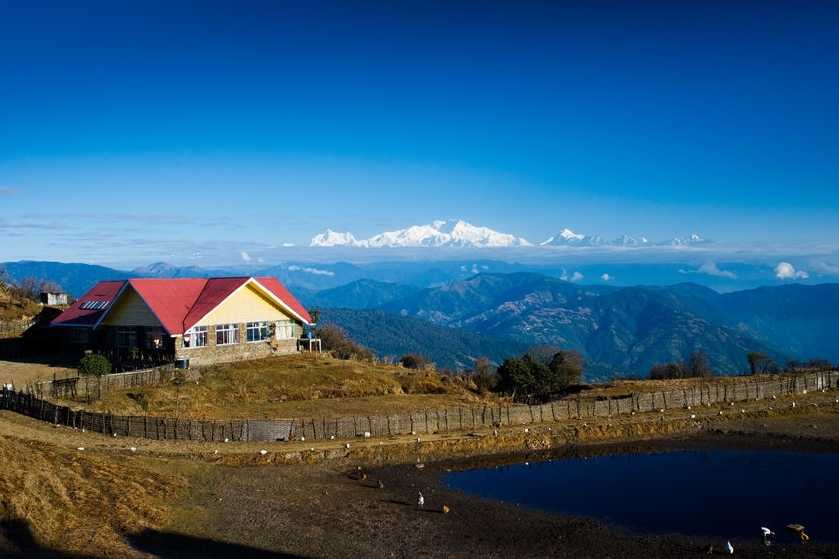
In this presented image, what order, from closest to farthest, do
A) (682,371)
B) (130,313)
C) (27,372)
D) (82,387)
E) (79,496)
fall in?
(79,496) < (82,387) < (27,372) < (130,313) < (682,371)

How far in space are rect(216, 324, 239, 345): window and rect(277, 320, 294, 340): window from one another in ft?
15.9

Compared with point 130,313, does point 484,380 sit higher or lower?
lower

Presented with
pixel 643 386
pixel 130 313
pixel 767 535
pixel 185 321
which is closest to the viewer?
pixel 767 535

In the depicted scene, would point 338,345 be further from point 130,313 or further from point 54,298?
point 54,298

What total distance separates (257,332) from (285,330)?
3330 millimetres

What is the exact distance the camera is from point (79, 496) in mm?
28625

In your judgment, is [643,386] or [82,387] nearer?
[82,387]

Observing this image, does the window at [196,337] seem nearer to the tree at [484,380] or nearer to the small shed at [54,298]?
the tree at [484,380]

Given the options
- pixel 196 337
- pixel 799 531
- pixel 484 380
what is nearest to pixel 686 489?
pixel 799 531

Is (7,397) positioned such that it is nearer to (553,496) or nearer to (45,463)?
(45,463)

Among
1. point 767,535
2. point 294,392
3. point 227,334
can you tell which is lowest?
point 767,535

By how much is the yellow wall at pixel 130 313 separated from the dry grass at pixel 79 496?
25305mm

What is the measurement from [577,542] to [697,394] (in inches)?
1235

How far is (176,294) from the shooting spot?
205 ft
